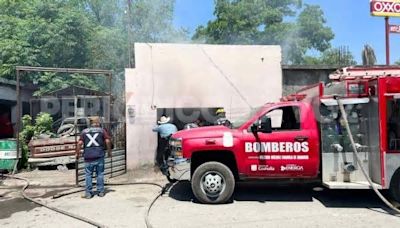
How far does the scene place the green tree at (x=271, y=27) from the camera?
106 feet

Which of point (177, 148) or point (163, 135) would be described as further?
point (163, 135)

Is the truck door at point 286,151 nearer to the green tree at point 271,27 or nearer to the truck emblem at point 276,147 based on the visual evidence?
the truck emblem at point 276,147

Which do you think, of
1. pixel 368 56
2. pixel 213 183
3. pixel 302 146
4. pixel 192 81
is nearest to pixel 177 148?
pixel 213 183

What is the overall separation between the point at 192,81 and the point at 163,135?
1965 millimetres

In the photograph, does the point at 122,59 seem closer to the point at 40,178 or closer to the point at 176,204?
the point at 40,178

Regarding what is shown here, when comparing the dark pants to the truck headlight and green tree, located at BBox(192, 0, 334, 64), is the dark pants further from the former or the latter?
green tree, located at BBox(192, 0, 334, 64)

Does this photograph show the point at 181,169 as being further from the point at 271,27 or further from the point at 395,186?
the point at 271,27

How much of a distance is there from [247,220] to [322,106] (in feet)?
9.10

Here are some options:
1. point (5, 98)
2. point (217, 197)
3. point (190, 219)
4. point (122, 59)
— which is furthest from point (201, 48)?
point (122, 59)

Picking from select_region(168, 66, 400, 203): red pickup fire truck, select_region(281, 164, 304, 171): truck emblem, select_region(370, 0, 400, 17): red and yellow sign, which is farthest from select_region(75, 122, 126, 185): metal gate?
select_region(370, 0, 400, 17): red and yellow sign

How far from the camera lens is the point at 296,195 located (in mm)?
9258

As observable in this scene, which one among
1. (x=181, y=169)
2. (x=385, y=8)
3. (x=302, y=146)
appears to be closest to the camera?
(x=302, y=146)

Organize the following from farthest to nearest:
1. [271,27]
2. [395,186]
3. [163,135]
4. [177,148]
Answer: [271,27]
[163,135]
[177,148]
[395,186]

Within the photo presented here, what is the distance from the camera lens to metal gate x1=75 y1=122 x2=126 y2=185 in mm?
10961
